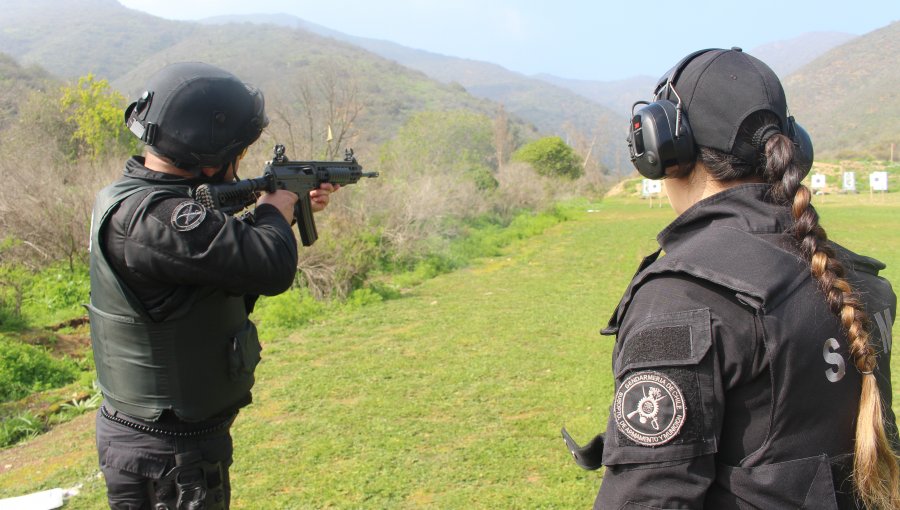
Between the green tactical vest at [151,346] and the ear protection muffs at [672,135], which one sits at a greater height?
the ear protection muffs at [672,135]

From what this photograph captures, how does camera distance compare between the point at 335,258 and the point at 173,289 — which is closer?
the point at 173,289

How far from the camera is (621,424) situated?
1.21 metres

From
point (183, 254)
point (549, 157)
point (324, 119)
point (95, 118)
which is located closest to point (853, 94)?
point (549, 157)

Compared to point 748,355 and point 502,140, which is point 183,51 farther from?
point 748,355

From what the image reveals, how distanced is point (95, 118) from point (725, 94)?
946 inches

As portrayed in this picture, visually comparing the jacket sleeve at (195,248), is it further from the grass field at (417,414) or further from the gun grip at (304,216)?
the grass field at (417,414)

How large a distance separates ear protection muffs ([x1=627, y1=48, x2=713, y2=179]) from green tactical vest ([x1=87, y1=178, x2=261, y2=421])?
59.6 inches

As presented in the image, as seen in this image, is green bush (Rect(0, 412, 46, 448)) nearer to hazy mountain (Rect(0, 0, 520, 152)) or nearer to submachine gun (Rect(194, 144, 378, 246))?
submachine gun (Rect(194, 144, 378, 246))

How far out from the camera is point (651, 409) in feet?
3.84

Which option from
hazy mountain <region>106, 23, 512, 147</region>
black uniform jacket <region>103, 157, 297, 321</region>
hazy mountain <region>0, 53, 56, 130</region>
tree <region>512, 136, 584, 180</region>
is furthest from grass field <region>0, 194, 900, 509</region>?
hazy mountain <region>106, 23, 512, 147</region>

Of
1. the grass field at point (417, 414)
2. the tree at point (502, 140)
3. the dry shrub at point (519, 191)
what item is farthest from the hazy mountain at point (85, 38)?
the grass field at point (417, 414)

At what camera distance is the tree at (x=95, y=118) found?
67.7 feet

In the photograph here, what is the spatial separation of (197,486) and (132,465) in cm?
22

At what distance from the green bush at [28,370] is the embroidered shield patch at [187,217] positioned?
17.0ft
